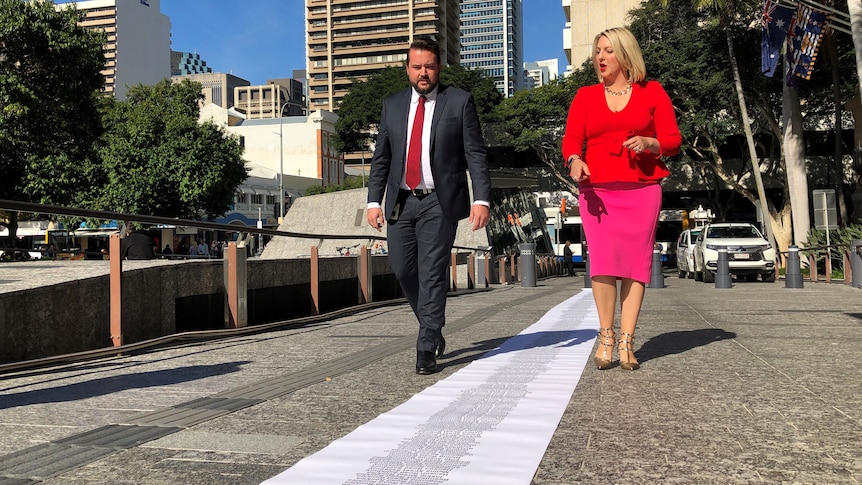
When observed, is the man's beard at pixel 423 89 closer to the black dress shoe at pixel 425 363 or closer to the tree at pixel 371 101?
the black dress shoe at pixel 425 363

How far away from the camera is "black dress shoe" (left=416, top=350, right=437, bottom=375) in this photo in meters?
4.76

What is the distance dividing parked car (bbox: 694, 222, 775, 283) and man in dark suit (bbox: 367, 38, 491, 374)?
17.6 m

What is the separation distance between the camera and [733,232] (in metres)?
22.8

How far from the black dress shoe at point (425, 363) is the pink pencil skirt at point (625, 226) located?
103 cm

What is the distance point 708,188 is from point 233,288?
47.5m

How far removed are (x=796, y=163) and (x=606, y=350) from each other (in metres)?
24.4

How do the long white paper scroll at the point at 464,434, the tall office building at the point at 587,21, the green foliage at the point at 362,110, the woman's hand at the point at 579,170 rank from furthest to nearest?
the tall office building at the point at 587,21
the green foliage at the point at 362,110
the woman's hand at the point at 579,170
the long white paper scroll at the point at 464,434

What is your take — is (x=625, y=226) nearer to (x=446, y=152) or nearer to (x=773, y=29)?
(x=446, y=152)

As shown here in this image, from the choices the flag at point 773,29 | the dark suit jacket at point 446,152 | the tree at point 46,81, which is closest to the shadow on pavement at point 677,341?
the dark suit jacket at point 446,152

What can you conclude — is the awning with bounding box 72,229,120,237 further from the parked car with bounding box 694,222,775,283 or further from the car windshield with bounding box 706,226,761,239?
the car windshield with bounding box 706,226,761,239

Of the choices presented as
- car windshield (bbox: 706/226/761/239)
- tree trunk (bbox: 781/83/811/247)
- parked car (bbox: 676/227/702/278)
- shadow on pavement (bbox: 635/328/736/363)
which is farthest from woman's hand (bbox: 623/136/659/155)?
tree trunk (bbox: 781/83/811/247)

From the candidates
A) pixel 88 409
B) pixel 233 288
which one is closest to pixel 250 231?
pixel 233 288

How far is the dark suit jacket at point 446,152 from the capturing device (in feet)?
16.1

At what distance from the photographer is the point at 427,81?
494 centimetres
